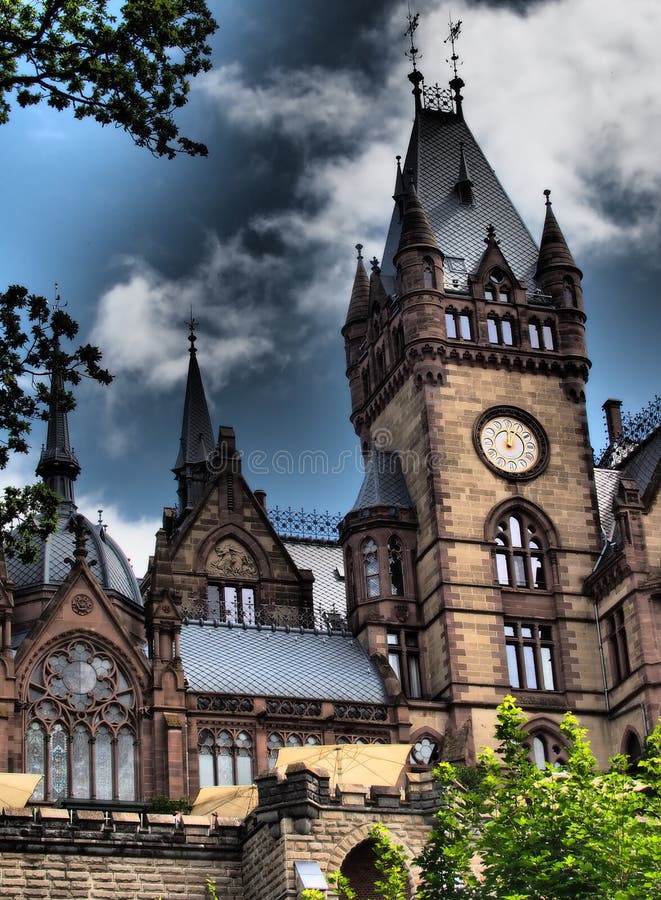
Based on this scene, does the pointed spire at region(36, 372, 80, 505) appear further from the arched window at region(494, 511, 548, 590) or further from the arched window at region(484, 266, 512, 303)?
the arched window at region(484, 266, 512, 303)

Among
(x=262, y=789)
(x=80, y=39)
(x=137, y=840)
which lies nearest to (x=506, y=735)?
(x=262, y=789)

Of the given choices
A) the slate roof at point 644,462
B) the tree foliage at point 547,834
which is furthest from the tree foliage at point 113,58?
the slate roof at point 644,462

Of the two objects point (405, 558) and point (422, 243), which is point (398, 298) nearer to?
point (422, 243)

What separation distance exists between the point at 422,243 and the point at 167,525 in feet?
48.6

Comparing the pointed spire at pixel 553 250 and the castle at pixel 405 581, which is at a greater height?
the pointed spire at pixel 553 250

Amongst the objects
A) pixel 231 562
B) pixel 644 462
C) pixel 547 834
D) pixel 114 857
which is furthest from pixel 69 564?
pixel 547 834

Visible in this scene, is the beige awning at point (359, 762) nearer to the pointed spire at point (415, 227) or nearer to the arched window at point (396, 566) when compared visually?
the arched window at point (396, 566)

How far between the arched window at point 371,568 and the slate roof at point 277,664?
187 centimetres

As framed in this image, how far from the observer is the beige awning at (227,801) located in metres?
49.5

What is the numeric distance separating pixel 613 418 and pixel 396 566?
1773 cm

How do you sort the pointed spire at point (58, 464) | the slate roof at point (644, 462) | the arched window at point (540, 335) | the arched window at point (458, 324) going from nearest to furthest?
1. the pointed spire at point (58, 464)
2. the slate roof at point (644, 462)
3. the arched window at point (458, 324)
4. the arched window at point (540, 335)

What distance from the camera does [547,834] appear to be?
38.9 m

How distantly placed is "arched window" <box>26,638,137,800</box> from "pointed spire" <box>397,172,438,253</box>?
21.3 metres

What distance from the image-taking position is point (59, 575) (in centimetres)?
6184
